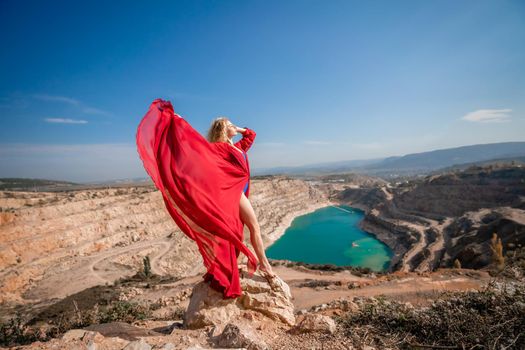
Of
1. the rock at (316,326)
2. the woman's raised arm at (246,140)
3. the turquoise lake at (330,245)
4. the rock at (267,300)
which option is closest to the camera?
the rock at (316,326)

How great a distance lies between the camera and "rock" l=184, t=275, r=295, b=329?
3.71 meters

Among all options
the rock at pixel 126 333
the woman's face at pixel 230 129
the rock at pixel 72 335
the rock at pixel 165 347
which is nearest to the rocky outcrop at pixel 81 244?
the rock at pixel 126 333

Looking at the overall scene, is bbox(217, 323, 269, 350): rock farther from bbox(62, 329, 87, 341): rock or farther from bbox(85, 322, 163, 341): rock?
bbox(62, 329, 87, 341): rock

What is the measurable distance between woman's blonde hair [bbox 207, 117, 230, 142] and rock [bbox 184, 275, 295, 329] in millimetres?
2220

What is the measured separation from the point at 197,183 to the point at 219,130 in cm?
86

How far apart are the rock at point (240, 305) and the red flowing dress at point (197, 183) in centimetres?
23

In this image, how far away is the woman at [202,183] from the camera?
3.55 m

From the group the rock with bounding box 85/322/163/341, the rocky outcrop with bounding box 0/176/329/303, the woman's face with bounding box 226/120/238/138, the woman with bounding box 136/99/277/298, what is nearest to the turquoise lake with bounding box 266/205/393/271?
the rocky outcrop with bounding box 0/176/329/303

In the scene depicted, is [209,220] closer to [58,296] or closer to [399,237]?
[58,296]

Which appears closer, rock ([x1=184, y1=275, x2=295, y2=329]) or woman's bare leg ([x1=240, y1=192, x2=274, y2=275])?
rock ([x1=184, y1=275, x2=295, y2=329])

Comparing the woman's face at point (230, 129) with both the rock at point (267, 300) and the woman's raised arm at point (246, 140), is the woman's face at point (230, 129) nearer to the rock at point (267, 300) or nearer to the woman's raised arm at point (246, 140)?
the woman's raised arm at point (246, 140)

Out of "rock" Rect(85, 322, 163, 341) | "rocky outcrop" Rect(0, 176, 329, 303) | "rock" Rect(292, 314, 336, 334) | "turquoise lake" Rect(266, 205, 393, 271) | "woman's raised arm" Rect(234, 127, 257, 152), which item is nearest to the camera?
"rock" Rect(292, 314, 336, 334)

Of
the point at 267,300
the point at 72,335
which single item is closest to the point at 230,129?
the point at 267,300

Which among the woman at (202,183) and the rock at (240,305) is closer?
the woman at (202,183)
